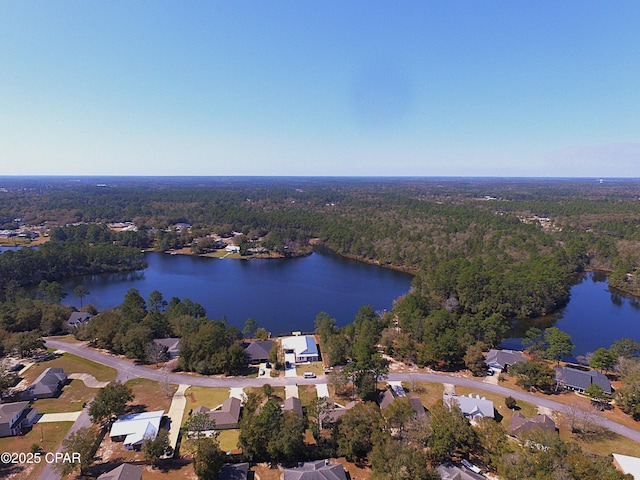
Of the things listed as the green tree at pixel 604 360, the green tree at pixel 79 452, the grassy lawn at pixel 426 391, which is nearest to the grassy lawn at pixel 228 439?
the green tree at pixel 79 452

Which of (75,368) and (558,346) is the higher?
(558,346)

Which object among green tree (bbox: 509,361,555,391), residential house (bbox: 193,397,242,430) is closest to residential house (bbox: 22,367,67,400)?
residential house (bbox: 193,397,242,430)

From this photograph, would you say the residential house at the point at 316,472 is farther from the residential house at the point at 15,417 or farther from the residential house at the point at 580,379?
the residential house at the point at 580,379

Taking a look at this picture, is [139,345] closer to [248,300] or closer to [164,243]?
[248,300]

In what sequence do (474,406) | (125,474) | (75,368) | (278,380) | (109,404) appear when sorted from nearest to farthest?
(125,474) → (109,404) → (474,406) → (278,380) → (75,368)

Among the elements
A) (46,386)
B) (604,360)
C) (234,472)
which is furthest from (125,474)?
(604,360)

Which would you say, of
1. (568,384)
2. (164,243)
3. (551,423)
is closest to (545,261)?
(568,384)

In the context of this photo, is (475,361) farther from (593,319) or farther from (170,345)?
(593,319)
